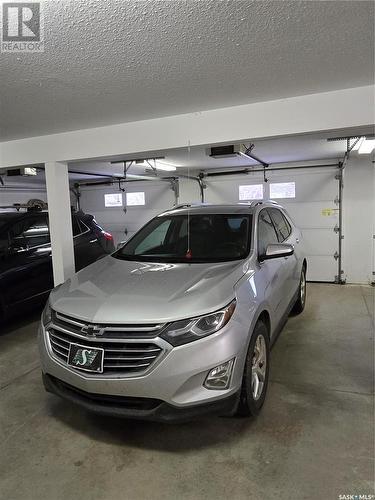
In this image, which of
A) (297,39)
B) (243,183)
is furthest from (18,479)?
(243,183)

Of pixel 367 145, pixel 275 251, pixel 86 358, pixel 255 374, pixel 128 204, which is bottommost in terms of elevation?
pixel 255 374

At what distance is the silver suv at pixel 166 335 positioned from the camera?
2.12 metres

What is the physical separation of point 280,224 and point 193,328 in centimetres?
260

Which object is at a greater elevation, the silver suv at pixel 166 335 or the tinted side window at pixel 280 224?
the tinted side window at pixel 280 224

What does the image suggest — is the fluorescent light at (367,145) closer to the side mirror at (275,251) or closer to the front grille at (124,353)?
the side mirror at (275,251)

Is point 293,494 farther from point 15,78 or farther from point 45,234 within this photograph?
point 45,234

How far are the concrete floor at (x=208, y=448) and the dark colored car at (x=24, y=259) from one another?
1.53 meters

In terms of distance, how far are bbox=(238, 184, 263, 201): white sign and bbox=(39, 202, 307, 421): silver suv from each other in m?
4.93

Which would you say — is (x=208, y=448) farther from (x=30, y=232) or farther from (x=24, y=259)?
(x=30, y=232)

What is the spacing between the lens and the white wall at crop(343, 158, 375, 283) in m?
6.93


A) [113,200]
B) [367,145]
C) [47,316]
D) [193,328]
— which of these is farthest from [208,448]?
[113,200]

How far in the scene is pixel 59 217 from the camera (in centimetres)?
448

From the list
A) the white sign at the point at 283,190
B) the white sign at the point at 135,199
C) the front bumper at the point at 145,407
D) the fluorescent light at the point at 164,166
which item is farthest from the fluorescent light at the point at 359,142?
the white sign at the point at 135,199

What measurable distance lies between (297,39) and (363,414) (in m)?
2.62
